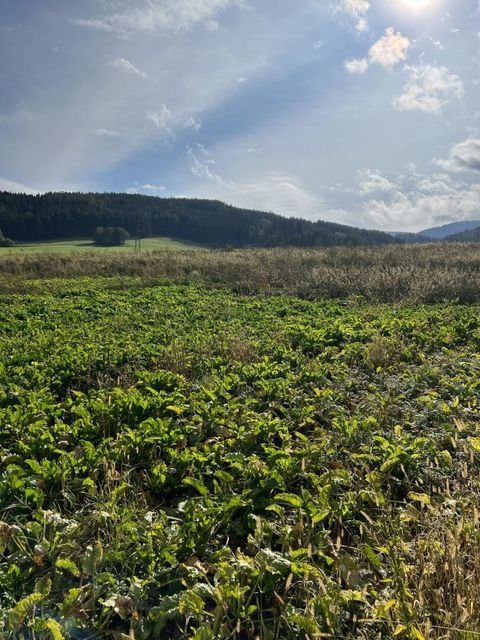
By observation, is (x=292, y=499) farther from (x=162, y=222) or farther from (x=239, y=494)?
(x=162, y=222)

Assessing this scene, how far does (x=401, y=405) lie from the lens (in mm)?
5156

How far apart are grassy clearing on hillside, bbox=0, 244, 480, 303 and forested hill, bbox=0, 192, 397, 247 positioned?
201ft

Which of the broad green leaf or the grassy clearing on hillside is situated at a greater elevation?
the grassy clearing on hillside

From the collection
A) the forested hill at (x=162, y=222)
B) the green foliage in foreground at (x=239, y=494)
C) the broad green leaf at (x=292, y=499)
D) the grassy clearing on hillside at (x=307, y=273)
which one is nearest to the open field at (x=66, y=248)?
the grassy clearing on hillside at (x=307, y=273)

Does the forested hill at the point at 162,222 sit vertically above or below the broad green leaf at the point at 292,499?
above

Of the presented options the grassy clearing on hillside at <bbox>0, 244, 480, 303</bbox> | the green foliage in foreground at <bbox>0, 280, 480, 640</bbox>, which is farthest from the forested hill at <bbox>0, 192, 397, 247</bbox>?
the green foliage in foreground at <bbox>0, 280, 480, 640</bbox>

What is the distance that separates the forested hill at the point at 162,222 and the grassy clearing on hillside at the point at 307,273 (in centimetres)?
6129

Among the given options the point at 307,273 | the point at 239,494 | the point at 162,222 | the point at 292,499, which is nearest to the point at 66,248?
the point at 307,273

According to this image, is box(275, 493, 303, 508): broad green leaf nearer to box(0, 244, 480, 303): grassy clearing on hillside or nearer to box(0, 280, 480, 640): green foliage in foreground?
box(0, 280, 480, 640): green foliage in foreground

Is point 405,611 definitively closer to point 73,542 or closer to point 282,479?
point 282,479

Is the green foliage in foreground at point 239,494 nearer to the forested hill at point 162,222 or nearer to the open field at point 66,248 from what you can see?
the open field at point 66,248

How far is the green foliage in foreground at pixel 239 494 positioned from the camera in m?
2.30

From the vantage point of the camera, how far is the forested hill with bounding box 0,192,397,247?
85312 mm

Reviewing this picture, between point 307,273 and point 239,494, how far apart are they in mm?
14698
